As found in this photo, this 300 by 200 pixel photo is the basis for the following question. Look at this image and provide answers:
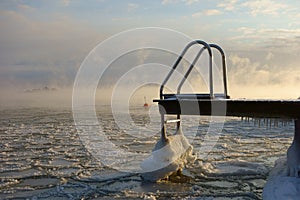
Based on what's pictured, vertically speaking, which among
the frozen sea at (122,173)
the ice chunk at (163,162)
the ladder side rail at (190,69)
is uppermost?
the ladder side rail at (190,69)

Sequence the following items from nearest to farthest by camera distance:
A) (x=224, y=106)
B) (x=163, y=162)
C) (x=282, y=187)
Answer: (x=282, y=187) → (x=224, y=106) → (x=163, y=162)

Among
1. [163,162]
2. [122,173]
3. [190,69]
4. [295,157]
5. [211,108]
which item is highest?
[190,69]

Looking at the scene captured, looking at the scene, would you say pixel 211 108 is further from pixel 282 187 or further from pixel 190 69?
pixel 282 187

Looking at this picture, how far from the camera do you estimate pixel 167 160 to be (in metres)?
5.21

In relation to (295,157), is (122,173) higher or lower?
lower

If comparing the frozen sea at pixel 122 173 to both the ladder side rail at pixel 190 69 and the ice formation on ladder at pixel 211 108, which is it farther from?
the ladder side rail at pixel 190 69

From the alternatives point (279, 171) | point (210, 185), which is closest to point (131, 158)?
point (210, 185)

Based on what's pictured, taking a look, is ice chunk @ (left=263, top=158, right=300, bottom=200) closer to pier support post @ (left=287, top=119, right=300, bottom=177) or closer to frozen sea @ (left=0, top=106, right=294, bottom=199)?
pier support post @ (left=287, top=119, right=300, bottom=177)

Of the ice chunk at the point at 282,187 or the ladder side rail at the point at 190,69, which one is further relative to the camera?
the ladder side rail at the point at 190,69

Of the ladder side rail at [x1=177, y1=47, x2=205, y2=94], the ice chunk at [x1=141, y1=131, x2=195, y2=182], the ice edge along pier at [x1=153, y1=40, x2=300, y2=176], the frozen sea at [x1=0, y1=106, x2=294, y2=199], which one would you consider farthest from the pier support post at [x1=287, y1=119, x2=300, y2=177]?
the ice chunk at [x1=141, y1=131, x2=195, y2=182]

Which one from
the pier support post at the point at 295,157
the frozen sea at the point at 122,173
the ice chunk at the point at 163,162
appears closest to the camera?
the pier support post at the point at 295,157

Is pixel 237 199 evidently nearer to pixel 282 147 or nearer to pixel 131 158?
pixel 131 158

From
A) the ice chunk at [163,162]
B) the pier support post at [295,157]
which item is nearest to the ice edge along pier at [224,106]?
the pier support post at [295,157]

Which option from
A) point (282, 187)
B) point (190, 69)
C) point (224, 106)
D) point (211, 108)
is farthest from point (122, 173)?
point (282, 187)
